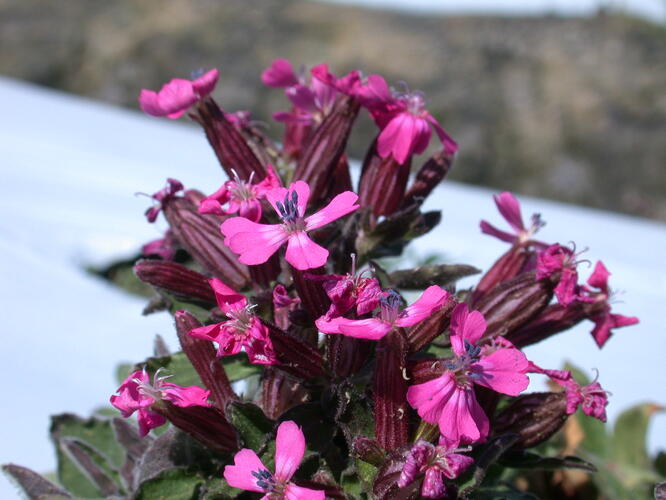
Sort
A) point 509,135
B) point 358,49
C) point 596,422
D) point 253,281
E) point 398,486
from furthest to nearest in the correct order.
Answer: point 358,49 → point 509,135 → point 596,422 → point 253,281 → point 398,486

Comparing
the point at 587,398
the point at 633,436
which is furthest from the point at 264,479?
the point at 633,436

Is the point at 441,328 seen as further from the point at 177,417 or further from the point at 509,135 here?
the point at 509,135

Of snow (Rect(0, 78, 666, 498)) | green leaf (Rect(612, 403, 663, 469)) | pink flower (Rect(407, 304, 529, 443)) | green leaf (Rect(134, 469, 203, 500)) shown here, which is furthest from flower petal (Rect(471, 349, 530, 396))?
green leaf (Rect(612, 403, 663, 469))

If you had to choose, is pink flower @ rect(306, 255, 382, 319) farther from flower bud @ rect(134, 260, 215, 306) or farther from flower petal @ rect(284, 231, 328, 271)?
flower bud @ rect(134, 260, 215, 306)

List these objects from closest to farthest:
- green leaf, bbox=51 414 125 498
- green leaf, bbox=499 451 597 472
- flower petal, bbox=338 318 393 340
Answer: flower petal, bbox=338 318 393 340 < green leaf, bbox=499 451 597 472 < green leaf, bbox=51 414 125 498

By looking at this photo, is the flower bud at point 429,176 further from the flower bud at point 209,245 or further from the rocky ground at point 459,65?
the rocky ground at point 459,65

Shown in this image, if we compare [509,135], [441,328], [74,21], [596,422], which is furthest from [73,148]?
[74,21]
